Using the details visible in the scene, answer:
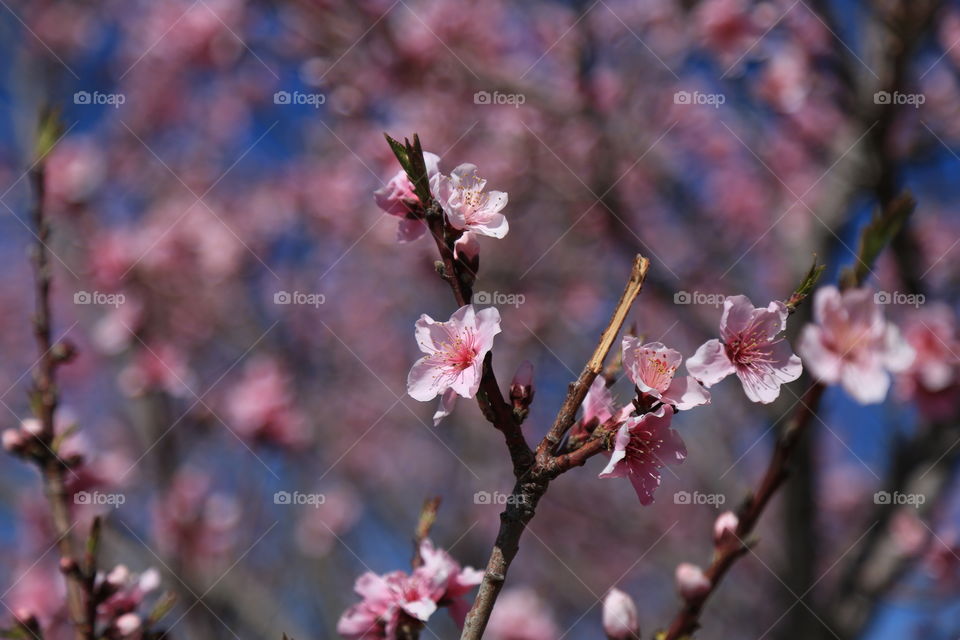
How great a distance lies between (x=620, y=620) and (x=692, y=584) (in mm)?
177

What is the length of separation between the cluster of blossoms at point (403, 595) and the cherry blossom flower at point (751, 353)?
53cm

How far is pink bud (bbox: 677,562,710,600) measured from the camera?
1.10 metres

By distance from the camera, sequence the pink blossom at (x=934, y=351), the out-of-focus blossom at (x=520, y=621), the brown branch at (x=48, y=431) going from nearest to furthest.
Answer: the brown branch at (x=48, y=431) < the out-of-focus blossom at (x=520, y=621) < the pink blossom at (x=934, y=351)

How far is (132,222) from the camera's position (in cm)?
526

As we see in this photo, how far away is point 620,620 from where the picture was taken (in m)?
1.23

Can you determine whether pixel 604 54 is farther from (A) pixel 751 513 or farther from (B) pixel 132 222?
(A) pixel 751 513

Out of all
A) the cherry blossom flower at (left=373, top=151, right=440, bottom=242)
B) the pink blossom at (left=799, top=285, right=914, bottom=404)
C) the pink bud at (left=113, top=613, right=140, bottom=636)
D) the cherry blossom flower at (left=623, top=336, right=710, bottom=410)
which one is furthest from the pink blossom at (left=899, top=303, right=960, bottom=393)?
the pink bud at (left=113, top=613, right=140, bottom=636)

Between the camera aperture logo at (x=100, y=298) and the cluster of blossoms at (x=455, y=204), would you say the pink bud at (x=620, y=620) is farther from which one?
the camera aperture logo at (x=100, y=298)

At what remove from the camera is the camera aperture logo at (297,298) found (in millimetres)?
5217

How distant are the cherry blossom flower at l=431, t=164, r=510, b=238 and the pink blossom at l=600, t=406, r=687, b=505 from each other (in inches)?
14.3

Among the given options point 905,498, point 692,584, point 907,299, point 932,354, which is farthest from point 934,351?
point 692,584

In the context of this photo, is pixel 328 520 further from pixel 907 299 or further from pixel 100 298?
pixel 907 299

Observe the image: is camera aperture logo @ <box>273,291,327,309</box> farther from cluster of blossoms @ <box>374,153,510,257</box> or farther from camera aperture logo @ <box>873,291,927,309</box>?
cluster of blossoms @ <box>374,153,510,257</box>

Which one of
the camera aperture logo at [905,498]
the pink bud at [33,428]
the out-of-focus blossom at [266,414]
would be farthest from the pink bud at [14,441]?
the camera aperture logo at [905,498]
